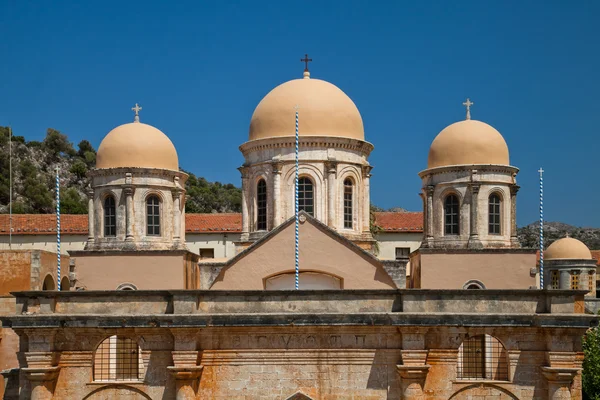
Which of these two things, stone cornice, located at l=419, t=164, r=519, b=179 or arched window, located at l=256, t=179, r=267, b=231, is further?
arched window, located at l=256, t=179, r=267, b=231

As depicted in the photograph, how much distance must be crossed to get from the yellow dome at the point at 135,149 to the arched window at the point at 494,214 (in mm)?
11973

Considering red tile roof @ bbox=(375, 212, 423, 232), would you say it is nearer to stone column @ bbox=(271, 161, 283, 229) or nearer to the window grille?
the window grille

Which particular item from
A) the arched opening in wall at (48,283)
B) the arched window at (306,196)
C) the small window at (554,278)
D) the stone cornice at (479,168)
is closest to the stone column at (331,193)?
the arched window at (306,196)

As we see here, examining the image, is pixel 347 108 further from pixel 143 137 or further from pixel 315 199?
pixel 143 137

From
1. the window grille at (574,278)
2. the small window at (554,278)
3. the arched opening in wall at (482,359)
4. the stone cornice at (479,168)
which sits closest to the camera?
the arched opening in wall at (482,359)

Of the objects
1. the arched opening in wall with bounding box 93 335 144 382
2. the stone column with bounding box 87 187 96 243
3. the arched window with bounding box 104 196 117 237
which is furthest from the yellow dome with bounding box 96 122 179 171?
the arched opening in wall with bounding box 93 335 144 382

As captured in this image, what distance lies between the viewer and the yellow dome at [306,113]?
1081 inches

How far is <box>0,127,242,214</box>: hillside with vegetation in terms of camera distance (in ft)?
240

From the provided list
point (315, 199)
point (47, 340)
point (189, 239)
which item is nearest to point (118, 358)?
point (47, 340)

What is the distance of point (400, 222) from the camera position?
48.7 meters

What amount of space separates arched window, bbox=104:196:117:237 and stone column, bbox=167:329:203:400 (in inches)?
448

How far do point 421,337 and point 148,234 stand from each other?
45.3ft

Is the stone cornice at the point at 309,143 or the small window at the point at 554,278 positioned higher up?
the stone cornice at the point at 309,143

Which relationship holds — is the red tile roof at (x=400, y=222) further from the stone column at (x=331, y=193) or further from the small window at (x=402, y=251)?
the stone column at (x=331, y=193)
